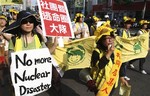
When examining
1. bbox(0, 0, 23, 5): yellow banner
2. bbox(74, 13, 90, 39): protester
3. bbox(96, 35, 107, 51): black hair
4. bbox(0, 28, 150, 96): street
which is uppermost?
bbox(0, 0, 23, 5): yellow banner

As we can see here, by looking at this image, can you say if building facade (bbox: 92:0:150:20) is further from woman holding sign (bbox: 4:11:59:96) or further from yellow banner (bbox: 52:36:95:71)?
woman holding sign (bbox: 4:11:59:96)

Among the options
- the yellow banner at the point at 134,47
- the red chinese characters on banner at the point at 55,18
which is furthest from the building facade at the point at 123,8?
the red chinese characters on banner at the point at 55,18

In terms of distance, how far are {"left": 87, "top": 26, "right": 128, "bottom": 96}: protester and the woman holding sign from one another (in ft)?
1.90

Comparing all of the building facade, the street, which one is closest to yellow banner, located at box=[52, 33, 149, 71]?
the street

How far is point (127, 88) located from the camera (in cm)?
380

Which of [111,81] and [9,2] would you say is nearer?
[111,81]

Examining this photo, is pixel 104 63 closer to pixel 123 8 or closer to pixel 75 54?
pixel 75 54

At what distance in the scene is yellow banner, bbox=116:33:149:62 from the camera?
26.0 feet

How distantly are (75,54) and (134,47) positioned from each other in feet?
6.61

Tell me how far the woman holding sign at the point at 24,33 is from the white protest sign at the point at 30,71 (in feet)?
0.54

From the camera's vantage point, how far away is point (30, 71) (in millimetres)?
3320

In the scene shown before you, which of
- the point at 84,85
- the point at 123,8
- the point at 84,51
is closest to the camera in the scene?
the point at 84,85

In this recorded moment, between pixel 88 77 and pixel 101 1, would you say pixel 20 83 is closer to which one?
pixel 88 77

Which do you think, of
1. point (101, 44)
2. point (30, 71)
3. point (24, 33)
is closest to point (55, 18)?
point (24, 33)
